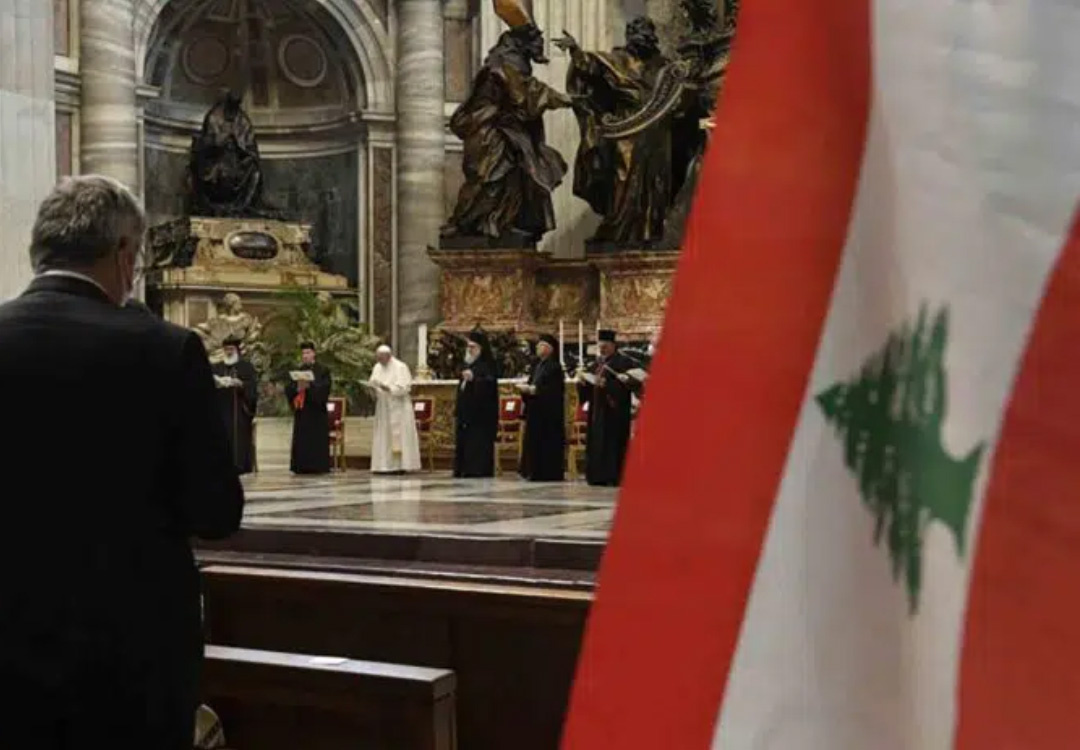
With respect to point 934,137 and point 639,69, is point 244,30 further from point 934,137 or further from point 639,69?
point 934,137

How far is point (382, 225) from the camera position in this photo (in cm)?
2103

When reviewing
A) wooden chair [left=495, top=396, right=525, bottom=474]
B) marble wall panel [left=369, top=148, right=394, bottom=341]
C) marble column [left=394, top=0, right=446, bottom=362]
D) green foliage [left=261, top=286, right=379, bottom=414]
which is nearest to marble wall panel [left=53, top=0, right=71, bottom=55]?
green foliage [left=261, top=286, right=379, bottom=414]

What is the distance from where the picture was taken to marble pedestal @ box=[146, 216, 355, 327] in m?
19.5

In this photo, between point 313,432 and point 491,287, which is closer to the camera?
point 313,432

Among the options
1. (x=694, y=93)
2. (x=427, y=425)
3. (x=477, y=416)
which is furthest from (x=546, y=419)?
(x=694, y=93)

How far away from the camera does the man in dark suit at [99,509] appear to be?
7.29ft

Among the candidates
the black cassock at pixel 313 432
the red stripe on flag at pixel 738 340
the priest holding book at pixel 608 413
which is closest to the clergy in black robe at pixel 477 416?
the priest holding book at pixel 608 413

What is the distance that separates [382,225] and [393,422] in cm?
715

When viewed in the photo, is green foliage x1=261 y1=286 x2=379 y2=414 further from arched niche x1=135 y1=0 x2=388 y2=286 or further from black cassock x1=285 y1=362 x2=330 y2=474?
black cassock x1=285 y1=362 x2=330 y2=474

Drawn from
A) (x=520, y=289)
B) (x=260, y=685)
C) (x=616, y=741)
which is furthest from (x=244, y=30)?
(x=616, y=741)

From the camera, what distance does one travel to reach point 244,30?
21.8m

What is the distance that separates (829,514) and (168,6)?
21427 mm

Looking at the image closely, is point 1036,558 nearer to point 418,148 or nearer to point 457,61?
point 418,148

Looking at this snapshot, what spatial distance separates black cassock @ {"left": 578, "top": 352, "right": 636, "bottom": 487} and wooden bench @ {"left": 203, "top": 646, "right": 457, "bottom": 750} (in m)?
8.00
